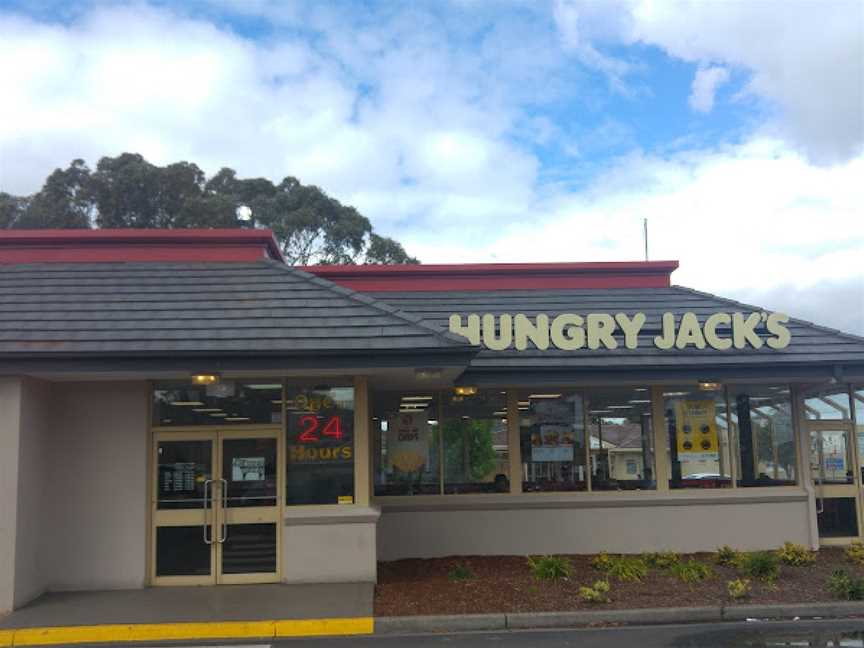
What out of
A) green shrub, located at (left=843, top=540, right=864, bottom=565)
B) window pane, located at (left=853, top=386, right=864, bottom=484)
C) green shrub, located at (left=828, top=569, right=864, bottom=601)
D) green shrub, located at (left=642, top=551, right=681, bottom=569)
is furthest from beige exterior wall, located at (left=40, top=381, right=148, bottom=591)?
window pane, located at (left=853, top=386, right=864, bottom=484)

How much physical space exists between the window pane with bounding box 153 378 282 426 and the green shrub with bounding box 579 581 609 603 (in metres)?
4.86

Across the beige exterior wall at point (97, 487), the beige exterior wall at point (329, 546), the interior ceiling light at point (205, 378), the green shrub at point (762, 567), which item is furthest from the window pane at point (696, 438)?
the beige exterior wall at point (97, 487)

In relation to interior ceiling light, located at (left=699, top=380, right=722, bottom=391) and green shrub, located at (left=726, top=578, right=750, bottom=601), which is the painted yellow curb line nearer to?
green shrub, located at (left=726, top=578, right=750, bottom=601)

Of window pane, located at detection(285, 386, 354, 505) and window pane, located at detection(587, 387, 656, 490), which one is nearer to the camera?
window pane, located at detection(285, 386, 354, 505)

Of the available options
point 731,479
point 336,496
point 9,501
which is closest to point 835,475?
point 731,479

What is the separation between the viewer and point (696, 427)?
14938 millimetres

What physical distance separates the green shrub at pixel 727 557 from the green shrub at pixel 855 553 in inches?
67.5

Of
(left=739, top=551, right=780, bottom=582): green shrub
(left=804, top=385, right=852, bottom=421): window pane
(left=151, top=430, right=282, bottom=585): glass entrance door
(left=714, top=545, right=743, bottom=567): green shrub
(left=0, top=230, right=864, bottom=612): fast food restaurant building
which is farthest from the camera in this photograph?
(left=804, top=385, right=852, bottom=421): window pane

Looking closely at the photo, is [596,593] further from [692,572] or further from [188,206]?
[188,206]

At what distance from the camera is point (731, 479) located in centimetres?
1480

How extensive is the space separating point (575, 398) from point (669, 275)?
12.3ft

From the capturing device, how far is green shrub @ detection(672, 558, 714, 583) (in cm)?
1164

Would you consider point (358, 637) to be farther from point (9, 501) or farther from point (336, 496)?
point (9, 501)

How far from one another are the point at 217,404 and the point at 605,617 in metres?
6.10
